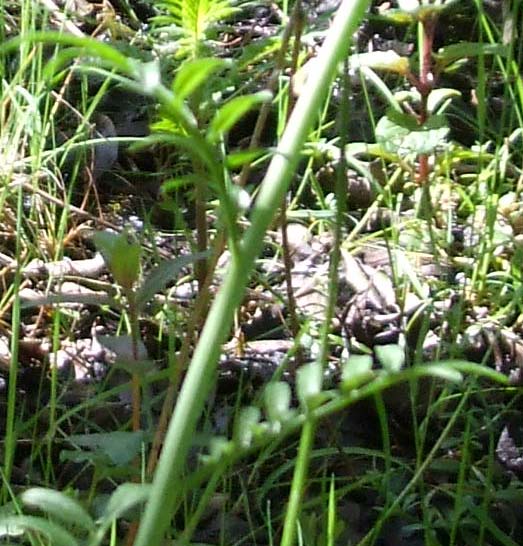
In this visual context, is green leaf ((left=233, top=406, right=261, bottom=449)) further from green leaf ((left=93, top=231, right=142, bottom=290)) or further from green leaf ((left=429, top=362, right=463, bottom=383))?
green leaf ((left=93, top=231, right=142, bottom=290))

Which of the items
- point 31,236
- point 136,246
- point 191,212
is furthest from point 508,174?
point 136,246

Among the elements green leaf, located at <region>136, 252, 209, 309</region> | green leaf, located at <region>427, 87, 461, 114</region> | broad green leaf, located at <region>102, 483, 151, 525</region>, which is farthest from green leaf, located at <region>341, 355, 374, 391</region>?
green leaf, located at <region>427, 87, 461, 114</region>

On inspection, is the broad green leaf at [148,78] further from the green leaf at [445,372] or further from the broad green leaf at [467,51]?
the broad green leaf at [467,51]

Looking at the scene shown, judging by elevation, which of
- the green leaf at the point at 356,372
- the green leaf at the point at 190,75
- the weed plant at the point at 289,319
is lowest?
the weed plant at the point at 289,319

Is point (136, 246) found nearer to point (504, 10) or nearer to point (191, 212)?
point (191, 212)

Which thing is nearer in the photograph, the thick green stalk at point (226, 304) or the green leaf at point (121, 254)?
the thick green stalk at point (226, 304)

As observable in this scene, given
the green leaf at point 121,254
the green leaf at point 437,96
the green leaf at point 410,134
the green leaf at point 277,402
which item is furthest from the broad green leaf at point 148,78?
the green leaf at point 437,96

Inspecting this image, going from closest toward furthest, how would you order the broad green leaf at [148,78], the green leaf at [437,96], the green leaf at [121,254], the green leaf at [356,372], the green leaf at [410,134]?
the broad green leaf at [148,78] < the green leaf at [356,372] < the green leaf at [121,254] < the green leaf at [410,134] < the green leaf at [437,96]

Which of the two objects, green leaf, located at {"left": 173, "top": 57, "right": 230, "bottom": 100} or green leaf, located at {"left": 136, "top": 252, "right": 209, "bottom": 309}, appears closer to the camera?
green leaf, located at {"left": 173, "top": 57, "right": 230, "bottom": 100}
